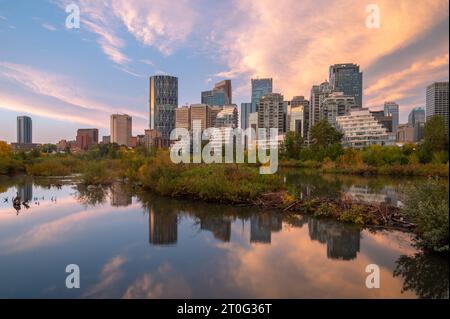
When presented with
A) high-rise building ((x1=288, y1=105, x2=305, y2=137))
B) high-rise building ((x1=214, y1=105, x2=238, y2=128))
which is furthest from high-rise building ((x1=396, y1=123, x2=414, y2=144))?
high-rise building ((x1=214, y1=105, x2=238, y2=128))

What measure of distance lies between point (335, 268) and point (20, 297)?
5.29m

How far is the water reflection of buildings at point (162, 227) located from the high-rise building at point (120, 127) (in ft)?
164

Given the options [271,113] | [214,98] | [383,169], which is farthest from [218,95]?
[383,169]

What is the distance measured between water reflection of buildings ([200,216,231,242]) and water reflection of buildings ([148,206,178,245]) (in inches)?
35.5

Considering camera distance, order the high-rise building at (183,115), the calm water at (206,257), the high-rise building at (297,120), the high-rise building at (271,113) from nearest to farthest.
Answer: the calm water at (206,257)
the high-rise building at (183,115)
the high-rise building at (271,113)
the high-rise building at (297,120)

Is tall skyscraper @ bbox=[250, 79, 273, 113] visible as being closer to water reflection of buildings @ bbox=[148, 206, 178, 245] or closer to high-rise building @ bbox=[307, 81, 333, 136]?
high-rise building @ bbox=[307, 81, 333, 136]

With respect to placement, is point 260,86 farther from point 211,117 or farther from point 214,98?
point 211,117

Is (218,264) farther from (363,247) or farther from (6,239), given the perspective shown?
(6,239)

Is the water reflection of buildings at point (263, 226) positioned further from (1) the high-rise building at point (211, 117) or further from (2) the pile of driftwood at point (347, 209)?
(1) the high-rise building at point (211, 117)

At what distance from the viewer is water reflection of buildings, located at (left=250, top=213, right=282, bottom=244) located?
7445mm

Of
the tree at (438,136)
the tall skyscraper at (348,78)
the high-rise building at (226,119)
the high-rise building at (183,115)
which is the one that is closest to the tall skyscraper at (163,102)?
the high-rise building at (183,115)

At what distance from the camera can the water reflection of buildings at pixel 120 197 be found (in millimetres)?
12739

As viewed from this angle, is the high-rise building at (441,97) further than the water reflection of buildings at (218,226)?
No
